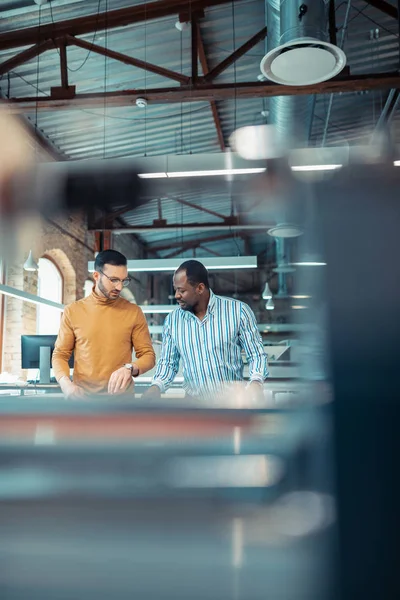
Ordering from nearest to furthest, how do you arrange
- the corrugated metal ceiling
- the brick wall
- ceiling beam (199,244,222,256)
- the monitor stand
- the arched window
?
the monitor stand, the corrugated metal ceiling, the brick wall, the arched window, ceiling beam (199,244,222,256)

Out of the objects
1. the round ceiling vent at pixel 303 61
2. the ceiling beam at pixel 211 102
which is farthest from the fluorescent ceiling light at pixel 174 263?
the round ceiling vent at pixel 303 61

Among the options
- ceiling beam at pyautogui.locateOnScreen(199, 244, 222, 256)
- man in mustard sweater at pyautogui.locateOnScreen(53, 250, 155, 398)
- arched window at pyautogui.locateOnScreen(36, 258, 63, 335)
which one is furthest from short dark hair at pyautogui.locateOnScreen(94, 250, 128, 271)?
ceiling beam at pyautogui.locateOnScreen(199, 244, 222, 256)

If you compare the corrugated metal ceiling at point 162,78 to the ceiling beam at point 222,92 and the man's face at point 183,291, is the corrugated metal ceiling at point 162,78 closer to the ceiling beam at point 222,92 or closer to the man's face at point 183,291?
the ceiling beam at point 222,92

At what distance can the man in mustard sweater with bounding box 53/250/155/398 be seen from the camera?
198 centimetres

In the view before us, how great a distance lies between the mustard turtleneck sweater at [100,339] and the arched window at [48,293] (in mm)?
6227

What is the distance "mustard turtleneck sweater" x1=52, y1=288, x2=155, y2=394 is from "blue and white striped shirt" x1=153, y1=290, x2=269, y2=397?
16 cm

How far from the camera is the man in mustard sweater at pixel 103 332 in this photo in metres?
1.98

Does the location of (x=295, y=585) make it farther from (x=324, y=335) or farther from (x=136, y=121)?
(x=136, y=121)

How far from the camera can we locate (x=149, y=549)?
559 millimetres

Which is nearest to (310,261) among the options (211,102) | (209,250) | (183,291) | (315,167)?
(315,167)

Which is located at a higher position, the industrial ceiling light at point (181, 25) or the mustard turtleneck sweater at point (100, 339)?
the industrial ceiling light at point (181, 25)

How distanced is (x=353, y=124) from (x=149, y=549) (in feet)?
25.5

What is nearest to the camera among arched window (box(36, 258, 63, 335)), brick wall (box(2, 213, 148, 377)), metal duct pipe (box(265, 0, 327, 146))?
metal duct pipe (box(265, 0, 327, 146))

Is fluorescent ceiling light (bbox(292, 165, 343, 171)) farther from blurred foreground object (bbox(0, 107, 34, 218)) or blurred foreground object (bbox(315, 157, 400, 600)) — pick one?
blurred foreground object (bbox(0, 107, 34, 218))
